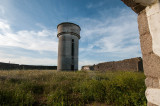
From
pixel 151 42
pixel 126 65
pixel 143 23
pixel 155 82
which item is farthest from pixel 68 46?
pixel 155 82

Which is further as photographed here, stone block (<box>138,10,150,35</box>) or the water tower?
the water tower

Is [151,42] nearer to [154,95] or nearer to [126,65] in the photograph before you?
[154,95]

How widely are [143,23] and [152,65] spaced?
71 cm

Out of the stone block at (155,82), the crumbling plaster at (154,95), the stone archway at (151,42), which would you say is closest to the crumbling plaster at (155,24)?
the stone archway at (151,42)

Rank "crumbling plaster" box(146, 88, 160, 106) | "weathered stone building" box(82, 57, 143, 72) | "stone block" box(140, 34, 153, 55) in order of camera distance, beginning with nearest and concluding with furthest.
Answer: "crumbling plaster" box(146, 88, 160, 106) < "stone block" box(140, 34, 153, 55) < "weathered stone building" box(82, 57, 143, 72)

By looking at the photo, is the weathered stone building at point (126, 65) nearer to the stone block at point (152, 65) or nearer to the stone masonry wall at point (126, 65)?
the stone masonry wall at point (126, 65)

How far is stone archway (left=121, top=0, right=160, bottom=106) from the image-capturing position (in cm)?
121

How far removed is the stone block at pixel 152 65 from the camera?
1.20m

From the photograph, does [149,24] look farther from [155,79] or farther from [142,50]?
[155,79]

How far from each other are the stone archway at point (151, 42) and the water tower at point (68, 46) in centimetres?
1101

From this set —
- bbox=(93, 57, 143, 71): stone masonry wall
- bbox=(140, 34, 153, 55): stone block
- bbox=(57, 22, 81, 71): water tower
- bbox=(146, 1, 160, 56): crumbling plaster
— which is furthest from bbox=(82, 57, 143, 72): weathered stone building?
bbox=(146, 1, 160, 56): crumbling plaster

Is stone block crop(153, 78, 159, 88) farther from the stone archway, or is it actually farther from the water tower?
the water tower

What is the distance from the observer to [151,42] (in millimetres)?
1301

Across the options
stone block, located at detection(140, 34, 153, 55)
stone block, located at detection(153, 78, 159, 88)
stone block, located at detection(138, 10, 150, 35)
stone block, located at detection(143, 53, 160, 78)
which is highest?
stone block, located at detection(138, 10, 150, 35)
